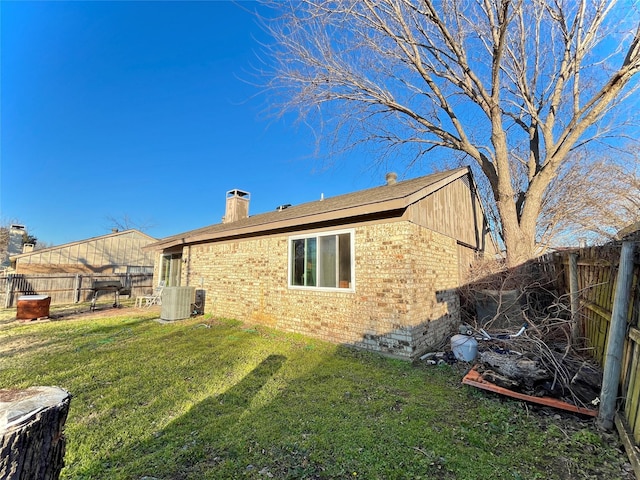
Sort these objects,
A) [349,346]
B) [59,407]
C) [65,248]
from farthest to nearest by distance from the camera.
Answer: [65,248]
[349,346]
[59,407]

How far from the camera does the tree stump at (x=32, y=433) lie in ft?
3.91

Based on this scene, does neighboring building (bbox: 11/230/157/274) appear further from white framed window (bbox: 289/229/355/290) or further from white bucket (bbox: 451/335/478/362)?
white bucket (bbox: 451/335/478/362)

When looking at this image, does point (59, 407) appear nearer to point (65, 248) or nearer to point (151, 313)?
point (151, 313)

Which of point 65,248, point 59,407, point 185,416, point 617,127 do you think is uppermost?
point 617,127

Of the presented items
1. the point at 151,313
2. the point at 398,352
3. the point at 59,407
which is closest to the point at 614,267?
the point at 398,352

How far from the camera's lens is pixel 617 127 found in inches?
392

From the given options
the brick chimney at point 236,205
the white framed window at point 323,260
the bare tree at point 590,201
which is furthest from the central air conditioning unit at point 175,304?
the bare tree at point 590,201

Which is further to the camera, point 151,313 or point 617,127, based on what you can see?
point 151,313

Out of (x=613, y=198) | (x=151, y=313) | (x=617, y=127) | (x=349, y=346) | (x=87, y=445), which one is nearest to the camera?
(x=87, y=445)

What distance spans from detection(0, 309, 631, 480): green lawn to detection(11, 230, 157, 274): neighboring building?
18.5 m

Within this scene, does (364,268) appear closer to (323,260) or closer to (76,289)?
(323,260)

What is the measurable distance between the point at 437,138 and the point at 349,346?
9.65 metres

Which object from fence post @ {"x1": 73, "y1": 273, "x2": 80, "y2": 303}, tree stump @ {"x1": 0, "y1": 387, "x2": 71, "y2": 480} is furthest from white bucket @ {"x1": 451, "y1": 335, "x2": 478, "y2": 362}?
fence post @ {"x1": 73, "y1": 273, "x2": 80, "y2": 303}

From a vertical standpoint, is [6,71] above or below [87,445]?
above
